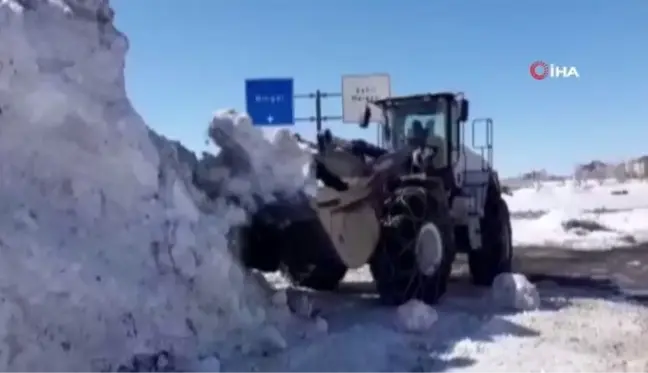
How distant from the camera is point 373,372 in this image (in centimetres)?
587

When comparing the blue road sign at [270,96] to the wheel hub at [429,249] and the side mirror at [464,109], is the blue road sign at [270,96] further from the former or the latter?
the wheel hub at [429,249]

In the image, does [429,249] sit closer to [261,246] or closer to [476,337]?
[476,337]

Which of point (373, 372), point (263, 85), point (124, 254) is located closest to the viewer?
point (124, 254)

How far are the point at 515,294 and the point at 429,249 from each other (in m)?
1.00

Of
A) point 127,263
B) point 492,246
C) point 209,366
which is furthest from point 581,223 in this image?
point 127,263

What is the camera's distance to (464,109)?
10297 millimetres

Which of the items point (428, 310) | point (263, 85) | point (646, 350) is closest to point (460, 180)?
point (428, 310)

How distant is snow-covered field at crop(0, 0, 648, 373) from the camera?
4641 millimetres

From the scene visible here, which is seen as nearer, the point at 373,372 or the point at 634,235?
the point at 373,372

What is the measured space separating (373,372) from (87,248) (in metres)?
2.22

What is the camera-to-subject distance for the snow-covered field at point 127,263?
4641mm

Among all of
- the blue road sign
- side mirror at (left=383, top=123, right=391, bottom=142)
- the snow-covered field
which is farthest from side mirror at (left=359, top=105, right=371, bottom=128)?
the blue road sign

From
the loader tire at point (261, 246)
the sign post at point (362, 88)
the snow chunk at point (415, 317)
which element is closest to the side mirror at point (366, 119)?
the loader tire at point (261, 246)

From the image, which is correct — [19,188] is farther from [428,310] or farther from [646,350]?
[646,350]
